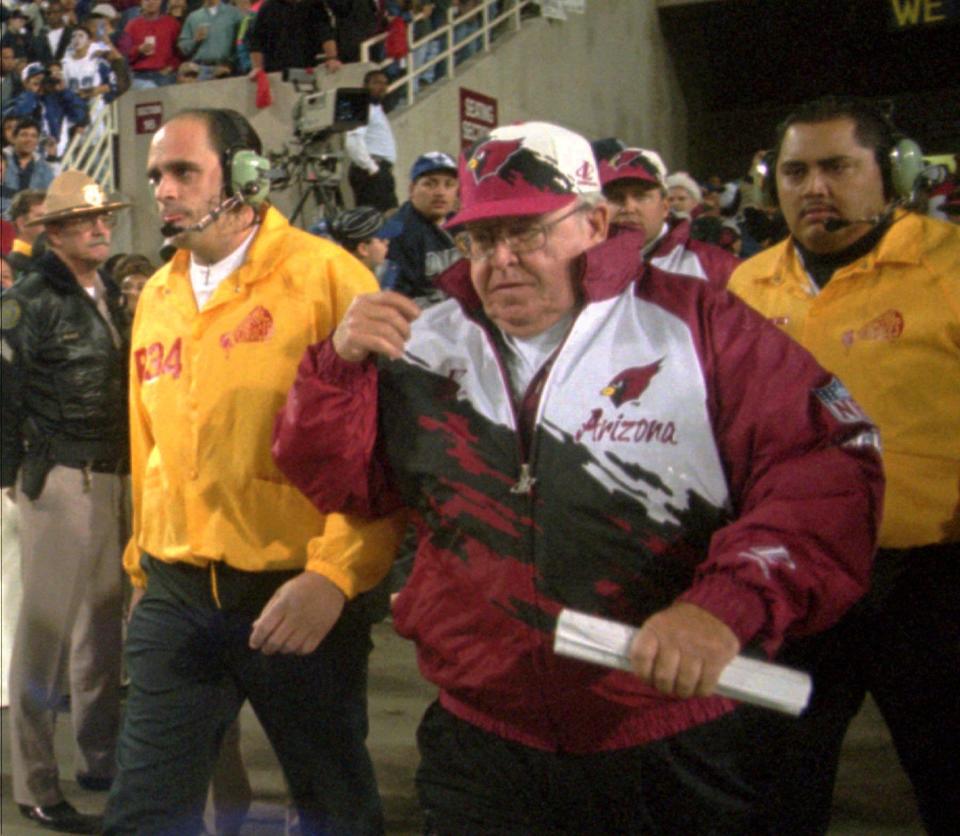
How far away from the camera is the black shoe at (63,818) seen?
188 inches

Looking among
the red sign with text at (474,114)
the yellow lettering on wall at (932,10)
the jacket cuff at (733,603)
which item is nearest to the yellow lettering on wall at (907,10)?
the yellow lettering on wall at (932,10)

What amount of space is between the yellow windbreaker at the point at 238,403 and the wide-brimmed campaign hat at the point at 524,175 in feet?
3.36

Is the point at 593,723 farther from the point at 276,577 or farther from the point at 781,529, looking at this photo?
the point at 276,577

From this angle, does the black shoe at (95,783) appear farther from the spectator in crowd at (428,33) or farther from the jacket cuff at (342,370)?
the spectator in crowd at (428,33)

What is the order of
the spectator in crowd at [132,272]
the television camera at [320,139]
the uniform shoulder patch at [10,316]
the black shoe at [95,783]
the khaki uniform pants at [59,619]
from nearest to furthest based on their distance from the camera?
the uniform shoulder patch at [10,316]
the khaki uniform pants at [59,619]
the black shoe at [95,783]
the spectator in crowd at [132,272]
the television camera at [320,139]

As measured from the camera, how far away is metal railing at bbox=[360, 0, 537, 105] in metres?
13.9

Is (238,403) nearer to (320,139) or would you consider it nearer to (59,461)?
(59,461)

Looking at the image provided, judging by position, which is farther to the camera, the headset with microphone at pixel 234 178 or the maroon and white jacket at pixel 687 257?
the maroon and white jacket at pixel 687 257

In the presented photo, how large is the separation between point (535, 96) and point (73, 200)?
11.9 m

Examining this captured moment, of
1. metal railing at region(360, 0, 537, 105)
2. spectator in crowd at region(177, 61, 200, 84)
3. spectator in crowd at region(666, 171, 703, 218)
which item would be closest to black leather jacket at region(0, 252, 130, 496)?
spectator in crowd at region(666, 171, 703, 218)

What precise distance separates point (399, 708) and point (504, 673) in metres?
3.96

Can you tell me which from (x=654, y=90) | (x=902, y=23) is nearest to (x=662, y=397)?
(x=902, y=23)

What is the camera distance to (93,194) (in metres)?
5.09

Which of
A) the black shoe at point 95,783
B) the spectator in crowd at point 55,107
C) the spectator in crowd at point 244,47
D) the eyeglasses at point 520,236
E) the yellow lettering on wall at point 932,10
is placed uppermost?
the yellow lettering on wall at point 932,10
